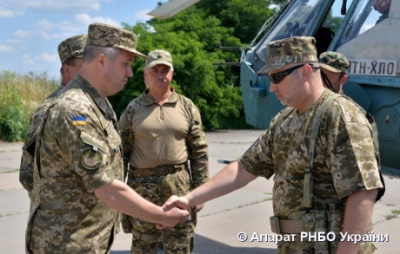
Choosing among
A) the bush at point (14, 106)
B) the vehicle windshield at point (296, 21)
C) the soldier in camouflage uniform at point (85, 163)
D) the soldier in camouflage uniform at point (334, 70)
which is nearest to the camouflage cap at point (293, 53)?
the soldier in camouflage uniform at point (85, 163)

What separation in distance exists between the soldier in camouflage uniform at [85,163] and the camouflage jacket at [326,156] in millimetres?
740

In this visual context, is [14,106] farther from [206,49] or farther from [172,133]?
[172,133]

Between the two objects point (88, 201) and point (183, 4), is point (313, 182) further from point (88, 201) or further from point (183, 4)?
point (183, 4)

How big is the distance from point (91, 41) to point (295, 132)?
45.7 inches

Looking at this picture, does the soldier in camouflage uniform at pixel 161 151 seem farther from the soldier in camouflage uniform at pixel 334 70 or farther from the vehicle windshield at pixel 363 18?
the vehicle windshield at pixel 363 18

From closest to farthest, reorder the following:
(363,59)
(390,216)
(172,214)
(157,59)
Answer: (172,214), (157,59), (363,59), (390,216)

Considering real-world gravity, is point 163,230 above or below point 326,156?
below

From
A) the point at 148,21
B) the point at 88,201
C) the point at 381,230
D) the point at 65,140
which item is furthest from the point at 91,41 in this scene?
the point at 148,21

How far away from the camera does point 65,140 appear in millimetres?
2666

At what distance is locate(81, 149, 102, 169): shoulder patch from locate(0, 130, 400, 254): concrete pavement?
1.85 metres

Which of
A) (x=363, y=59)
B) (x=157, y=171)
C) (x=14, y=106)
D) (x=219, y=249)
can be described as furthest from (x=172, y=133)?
(x=14, y=106)

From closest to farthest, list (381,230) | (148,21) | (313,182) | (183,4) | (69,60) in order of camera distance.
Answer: (313,182) < (69,60) < (381,230) < (183,4) < (148,21)

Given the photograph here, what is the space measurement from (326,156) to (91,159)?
44.5 inches

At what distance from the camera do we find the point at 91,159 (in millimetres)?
2662
